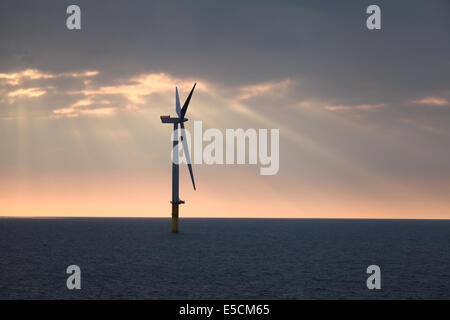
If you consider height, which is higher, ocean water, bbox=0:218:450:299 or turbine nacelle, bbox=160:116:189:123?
→ turbine nacelle, bbox=160:116:189:123

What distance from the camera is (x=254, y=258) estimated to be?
9362 centimetres

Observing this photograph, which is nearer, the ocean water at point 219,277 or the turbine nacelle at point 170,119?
the ocean water at point 219,277

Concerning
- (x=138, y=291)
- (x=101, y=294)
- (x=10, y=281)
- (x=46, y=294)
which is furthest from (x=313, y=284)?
(x=10, y=281)

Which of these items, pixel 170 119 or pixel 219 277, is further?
pixel 170 119

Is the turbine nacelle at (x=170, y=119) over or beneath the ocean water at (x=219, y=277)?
over

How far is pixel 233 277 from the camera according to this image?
218 ft

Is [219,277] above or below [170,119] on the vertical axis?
below

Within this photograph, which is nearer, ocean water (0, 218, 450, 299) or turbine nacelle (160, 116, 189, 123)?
ocean water (0, 218, 450, 299)

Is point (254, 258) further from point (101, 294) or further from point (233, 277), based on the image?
point (101, 294)
